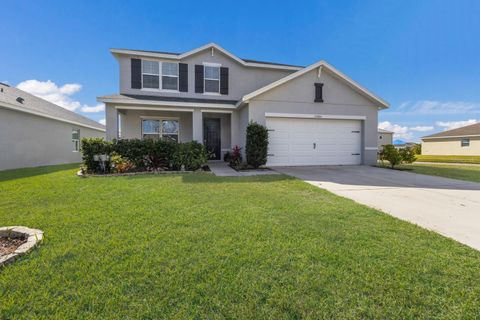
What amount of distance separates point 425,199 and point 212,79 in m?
Result: 11.3

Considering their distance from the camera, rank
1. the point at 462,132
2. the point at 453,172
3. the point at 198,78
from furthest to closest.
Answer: the point at 462,132, the point at 198,78, the point at 453,172

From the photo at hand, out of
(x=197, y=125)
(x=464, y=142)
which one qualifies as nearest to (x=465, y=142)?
(x=464, y=142)

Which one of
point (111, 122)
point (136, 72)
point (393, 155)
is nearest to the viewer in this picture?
point (111, 122)

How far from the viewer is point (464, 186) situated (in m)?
6.55

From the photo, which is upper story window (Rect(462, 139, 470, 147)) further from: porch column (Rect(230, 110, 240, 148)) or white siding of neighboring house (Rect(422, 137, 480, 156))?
porch column (Rect(230, 110, 240, 148))

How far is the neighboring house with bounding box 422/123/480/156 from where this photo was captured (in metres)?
23.0

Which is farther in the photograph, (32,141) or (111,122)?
(32,141)

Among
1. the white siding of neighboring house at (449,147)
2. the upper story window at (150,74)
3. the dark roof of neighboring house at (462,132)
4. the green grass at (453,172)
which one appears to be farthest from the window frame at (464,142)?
the upper story window at (150,74)

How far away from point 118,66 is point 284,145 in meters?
9.96

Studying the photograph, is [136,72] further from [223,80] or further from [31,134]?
[31,134]

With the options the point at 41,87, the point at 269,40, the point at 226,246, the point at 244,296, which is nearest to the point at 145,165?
the point at 226,246

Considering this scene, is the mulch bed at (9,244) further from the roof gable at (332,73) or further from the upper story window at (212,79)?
the upper story window at (212,79)

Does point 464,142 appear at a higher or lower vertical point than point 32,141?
higher

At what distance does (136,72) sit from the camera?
11.9 m
